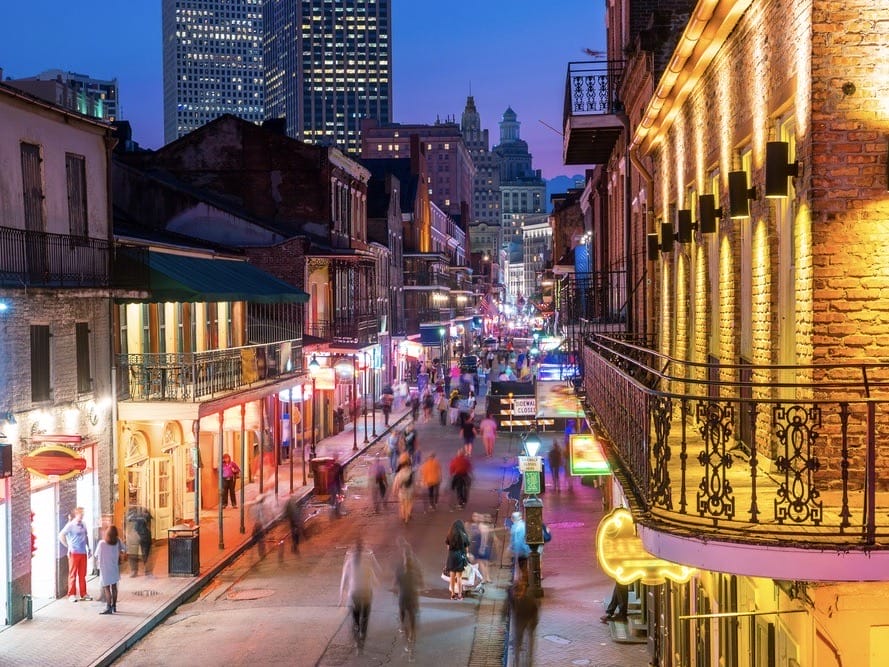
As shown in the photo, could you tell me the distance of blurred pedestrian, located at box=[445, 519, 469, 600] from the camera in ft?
64.3

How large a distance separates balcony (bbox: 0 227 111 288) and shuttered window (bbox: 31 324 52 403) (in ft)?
2.98

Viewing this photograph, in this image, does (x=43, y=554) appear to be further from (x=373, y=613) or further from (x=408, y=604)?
(x=408, y=604)

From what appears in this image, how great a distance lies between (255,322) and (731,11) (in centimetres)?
2714

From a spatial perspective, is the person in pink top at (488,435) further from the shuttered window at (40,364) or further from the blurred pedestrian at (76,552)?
the shuttered window at (40,364)

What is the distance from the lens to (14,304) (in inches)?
754

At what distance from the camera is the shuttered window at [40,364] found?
1997cm

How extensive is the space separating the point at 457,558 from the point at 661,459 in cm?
1266

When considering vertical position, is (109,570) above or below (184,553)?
above

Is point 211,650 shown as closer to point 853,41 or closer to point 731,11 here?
point 731,11

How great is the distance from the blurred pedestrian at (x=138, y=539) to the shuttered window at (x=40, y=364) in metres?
3.28

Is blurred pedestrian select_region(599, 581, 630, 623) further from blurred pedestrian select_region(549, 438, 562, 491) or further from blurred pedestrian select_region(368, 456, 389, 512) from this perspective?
blurred pedestrian select_region(549, 438, 562, 491)

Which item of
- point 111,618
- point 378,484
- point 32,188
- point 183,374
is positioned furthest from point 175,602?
point 378,484

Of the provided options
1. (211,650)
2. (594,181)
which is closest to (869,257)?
(211,650)

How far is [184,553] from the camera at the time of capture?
21.2 meters
